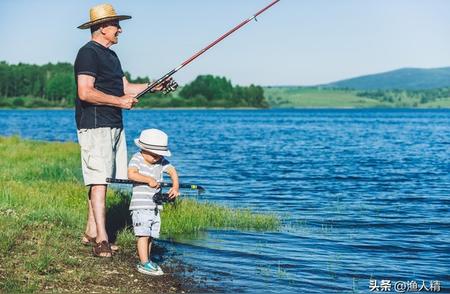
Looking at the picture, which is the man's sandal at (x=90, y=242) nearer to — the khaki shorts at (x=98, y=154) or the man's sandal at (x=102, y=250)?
the man's sandal at (x=102, y=250)

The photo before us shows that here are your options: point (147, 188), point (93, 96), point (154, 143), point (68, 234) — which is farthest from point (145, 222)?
point (68, 234)

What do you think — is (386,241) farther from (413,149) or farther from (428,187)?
(413,149)

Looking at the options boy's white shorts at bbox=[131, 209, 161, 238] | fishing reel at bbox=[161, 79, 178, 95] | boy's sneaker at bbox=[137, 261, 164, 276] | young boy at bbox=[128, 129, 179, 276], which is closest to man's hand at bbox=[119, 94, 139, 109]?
young boy at bbox=[128, 129, 179, 276]

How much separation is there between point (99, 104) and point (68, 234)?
210 cm

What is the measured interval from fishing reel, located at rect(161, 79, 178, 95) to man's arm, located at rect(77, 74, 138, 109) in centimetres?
111

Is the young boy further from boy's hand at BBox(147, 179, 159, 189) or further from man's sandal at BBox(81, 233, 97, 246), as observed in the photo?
man's sandal at BBox(81, 233, 97, 246)

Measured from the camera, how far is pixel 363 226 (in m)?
13.7

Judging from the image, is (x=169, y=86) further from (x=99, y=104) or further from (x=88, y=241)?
(x=88, y=241)

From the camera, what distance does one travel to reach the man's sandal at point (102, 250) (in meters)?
8.25

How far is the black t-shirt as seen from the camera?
8.00 m

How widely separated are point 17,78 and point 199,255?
6607 inches

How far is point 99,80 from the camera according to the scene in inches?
323

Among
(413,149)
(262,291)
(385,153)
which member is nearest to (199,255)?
(262,291)

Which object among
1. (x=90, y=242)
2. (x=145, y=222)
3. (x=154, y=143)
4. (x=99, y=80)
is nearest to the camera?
(x=154, y=143)
